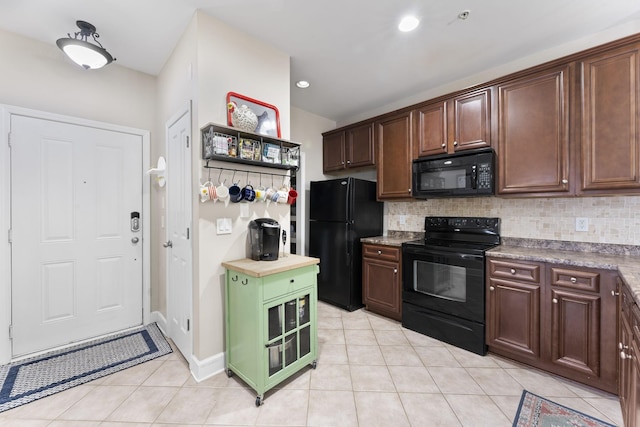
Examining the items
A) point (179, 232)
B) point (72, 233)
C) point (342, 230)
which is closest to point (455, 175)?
point (342, 230)

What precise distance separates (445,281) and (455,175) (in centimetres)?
100

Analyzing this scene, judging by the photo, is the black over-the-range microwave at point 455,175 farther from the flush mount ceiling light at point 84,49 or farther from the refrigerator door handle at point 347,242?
the flush mount ceiling light at point 84,49

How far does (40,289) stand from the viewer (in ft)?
7.24

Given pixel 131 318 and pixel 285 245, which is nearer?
pixel 285 245

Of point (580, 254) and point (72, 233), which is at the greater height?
point (72, 233)

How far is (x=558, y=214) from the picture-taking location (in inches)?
90.6

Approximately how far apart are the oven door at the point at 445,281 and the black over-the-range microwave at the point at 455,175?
574mm

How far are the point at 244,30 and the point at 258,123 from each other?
699 millimetres

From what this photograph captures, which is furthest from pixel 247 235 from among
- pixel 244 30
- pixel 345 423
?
pixel 244 30

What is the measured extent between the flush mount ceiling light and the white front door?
0.68 metres

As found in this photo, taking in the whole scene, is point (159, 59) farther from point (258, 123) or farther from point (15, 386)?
point (15, 386)

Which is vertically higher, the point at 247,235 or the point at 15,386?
the point at 247,235

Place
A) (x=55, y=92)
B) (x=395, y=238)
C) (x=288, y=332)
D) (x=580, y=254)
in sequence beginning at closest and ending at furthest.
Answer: (x=288, y=332)
(x=580, y=254)
(x=55, y=92)
(x=395, y=238)

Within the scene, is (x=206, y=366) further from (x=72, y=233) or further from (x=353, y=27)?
(x=353, y=27)
